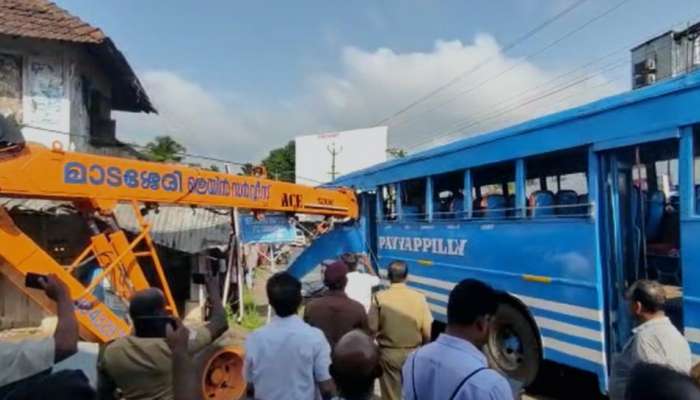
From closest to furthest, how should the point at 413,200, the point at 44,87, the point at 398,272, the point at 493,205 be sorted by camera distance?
the point at 398,272
the point at 493,205
the point at 413,200
the point at 44,87

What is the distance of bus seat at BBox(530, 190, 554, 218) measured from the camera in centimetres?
643

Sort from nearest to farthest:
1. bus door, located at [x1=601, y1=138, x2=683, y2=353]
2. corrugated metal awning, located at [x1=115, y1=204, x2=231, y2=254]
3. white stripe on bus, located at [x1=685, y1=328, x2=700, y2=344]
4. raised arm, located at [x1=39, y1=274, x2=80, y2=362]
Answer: raised arm, located at [x1=39, y1=274, x2=80, y2=362]
white stripe on bus, located at [x1=685, y1=328, x2=700, y2=344]
bus door, located at [x1=601, y1=138, x2=683, y2=353]
corrugated metal awning, located at [x1=115, y1=204, x2=231, y2=254]

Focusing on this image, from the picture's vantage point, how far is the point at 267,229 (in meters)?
10.9

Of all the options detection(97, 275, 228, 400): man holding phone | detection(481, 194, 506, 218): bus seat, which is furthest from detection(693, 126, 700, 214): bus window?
detection(97, 275, 228, 400): man holding phone

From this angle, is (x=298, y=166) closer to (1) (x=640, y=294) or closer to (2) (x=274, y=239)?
(2) (x=274, y=239)

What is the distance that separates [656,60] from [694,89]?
1219 centimetres

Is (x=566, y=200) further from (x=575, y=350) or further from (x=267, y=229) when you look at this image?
(x=267, y=229)

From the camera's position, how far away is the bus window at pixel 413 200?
9.05m

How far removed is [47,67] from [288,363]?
11.3 meters

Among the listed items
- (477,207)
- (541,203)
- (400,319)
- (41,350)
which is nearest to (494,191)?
(477,207)

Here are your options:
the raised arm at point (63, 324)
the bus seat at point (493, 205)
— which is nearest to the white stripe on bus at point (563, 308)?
the bus seat at point (493, 205)

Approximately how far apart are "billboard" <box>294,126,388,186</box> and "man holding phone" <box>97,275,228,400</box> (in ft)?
130

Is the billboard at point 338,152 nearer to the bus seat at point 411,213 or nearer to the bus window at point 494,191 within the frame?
the bus seat at point 411,213

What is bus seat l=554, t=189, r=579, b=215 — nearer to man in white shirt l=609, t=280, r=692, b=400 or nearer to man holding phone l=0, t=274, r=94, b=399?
man in white shirt l=609, t=280, r=692, b=400
